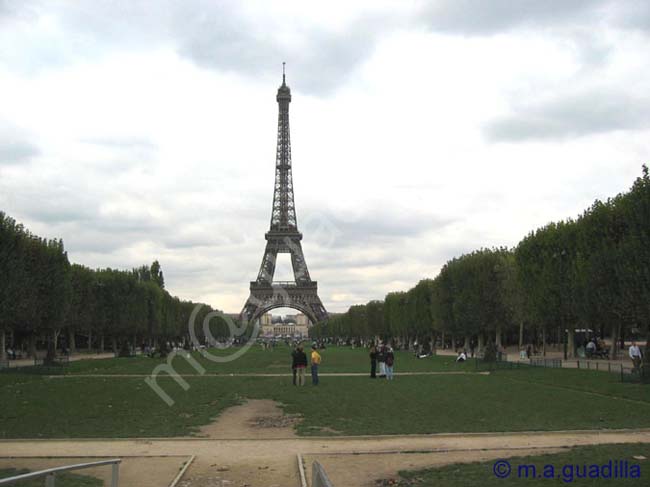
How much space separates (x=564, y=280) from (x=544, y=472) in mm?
47990

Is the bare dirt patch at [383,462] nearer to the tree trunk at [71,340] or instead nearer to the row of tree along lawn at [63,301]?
the row of tree along lawn at [63,301]

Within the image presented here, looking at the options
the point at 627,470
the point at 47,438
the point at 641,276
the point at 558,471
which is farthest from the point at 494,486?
the point at 641,276

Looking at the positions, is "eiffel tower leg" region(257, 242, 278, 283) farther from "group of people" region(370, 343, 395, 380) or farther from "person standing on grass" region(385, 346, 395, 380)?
"person standing on grass" region(385, 346, 395, 380)

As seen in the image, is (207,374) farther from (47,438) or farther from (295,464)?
(295,464)

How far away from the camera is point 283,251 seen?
168m

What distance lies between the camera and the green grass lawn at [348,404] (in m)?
21.5

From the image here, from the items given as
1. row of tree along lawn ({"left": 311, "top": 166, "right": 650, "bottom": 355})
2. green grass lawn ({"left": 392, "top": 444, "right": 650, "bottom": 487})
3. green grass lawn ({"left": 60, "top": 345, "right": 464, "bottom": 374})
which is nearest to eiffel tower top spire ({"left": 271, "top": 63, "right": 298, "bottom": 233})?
row of tree along lawn ({"left": 311, "top": 166, "right": 650, "bottom": 355})

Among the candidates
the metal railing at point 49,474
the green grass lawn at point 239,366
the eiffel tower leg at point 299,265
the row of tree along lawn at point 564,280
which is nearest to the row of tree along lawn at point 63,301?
the green grass lawn at point 239,366

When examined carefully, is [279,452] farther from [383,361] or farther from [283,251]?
[283,251]

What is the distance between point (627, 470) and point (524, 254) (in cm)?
5340

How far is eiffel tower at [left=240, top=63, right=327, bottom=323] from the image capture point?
165250 millimetres

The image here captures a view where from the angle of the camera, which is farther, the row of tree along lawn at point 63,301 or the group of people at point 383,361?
the row of tree along lawn at point 63,301

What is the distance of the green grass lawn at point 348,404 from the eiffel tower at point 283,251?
122104 mm

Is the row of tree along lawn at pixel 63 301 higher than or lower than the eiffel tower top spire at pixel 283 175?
lower
